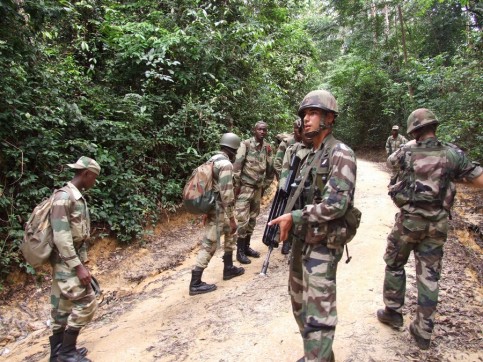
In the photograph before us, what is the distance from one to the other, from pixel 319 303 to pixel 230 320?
5.93 feet

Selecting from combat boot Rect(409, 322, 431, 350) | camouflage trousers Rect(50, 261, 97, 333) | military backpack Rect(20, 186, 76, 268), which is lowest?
combat boot Rect(409, 322, 431, 350)

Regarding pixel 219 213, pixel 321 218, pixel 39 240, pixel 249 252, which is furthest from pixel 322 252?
pixel 249 252

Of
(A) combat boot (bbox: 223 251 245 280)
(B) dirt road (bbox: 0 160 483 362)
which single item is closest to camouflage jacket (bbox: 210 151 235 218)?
(A) combat boot (bbox: 223 251 245 280)

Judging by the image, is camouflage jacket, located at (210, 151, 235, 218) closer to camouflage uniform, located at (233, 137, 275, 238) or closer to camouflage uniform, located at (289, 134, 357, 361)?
camouflage uniform, located at (233, 137, 275, 238)

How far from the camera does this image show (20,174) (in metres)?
5.27

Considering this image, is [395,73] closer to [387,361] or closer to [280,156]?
[280,156]

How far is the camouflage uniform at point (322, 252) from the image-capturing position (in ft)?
7.96

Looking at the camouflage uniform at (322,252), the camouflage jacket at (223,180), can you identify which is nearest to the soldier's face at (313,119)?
the camouflage uniform at (322,252)

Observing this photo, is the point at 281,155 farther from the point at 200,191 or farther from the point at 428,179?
the point at 428,179

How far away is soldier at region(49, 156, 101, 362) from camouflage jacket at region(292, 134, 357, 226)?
226 centimetres

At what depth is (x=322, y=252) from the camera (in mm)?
2580

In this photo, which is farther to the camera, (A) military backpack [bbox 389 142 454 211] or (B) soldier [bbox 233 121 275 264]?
(B) soldier [bbox 233 121 275 264]

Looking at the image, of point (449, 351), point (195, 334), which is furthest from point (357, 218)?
point (195, 334)

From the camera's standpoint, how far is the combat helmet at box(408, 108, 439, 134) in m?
3.36
